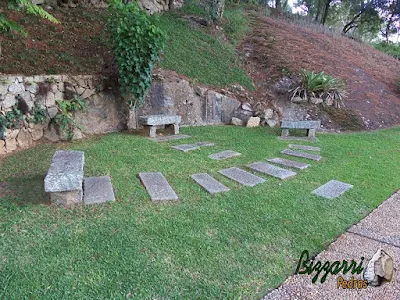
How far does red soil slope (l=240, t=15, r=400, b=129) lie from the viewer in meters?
6.87

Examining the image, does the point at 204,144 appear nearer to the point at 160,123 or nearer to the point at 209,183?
the point at 160,123

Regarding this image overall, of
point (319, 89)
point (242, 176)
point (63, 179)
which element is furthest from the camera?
point (319, 89)

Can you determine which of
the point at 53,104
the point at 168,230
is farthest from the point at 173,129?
the point at 168,230

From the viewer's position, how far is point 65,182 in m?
2.25

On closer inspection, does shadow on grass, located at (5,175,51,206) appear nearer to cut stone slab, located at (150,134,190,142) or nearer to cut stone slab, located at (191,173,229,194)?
cut stone slab, located at (191,173,229,194)

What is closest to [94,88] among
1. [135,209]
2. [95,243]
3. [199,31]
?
[135,209]

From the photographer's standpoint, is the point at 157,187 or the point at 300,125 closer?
the point at 157,187

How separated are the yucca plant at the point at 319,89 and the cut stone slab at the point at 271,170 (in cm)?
346

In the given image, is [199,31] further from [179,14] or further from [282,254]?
[282,254]

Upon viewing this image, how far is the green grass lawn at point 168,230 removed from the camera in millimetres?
1562

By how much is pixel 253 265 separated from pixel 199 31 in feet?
23.4

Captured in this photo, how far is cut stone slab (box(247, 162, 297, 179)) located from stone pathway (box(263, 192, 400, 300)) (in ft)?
3.10

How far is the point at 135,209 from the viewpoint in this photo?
2352 mm

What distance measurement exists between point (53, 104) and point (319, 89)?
5398mm
